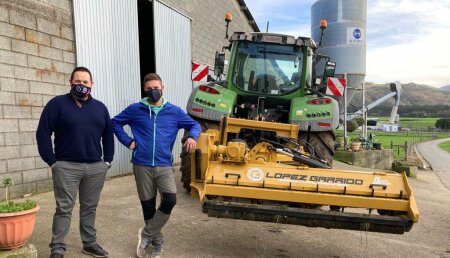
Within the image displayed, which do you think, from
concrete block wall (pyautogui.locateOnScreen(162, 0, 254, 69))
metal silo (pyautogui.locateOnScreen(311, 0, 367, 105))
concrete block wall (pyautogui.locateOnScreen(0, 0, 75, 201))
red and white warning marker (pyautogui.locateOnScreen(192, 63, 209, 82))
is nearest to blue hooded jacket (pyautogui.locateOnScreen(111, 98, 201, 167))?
concrete block wall (pyautogui.locateOnScreen(0, 0, 75, 201))

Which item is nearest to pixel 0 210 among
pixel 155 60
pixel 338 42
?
pixel 155 60

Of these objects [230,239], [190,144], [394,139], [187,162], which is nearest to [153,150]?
[190,144]

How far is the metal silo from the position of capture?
820 inches

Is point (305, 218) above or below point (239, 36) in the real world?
below

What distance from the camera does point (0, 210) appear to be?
3395 millimetres

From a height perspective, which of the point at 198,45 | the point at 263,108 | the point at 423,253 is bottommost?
the point at 423,253

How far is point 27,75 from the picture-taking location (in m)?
6.08

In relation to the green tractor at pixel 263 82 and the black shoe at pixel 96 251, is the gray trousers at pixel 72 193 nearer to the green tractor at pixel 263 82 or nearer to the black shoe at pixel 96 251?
the black shoe at pixel 96 251

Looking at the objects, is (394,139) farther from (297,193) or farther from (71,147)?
(71,147)

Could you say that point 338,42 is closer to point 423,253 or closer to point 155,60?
point 155,60

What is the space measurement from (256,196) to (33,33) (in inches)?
177

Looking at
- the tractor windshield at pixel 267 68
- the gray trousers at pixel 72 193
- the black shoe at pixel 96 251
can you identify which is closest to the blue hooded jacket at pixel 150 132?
the gray trousers at pixel 72 193

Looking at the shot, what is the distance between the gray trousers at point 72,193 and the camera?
3449mm

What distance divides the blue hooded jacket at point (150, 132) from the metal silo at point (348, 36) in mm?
18628
